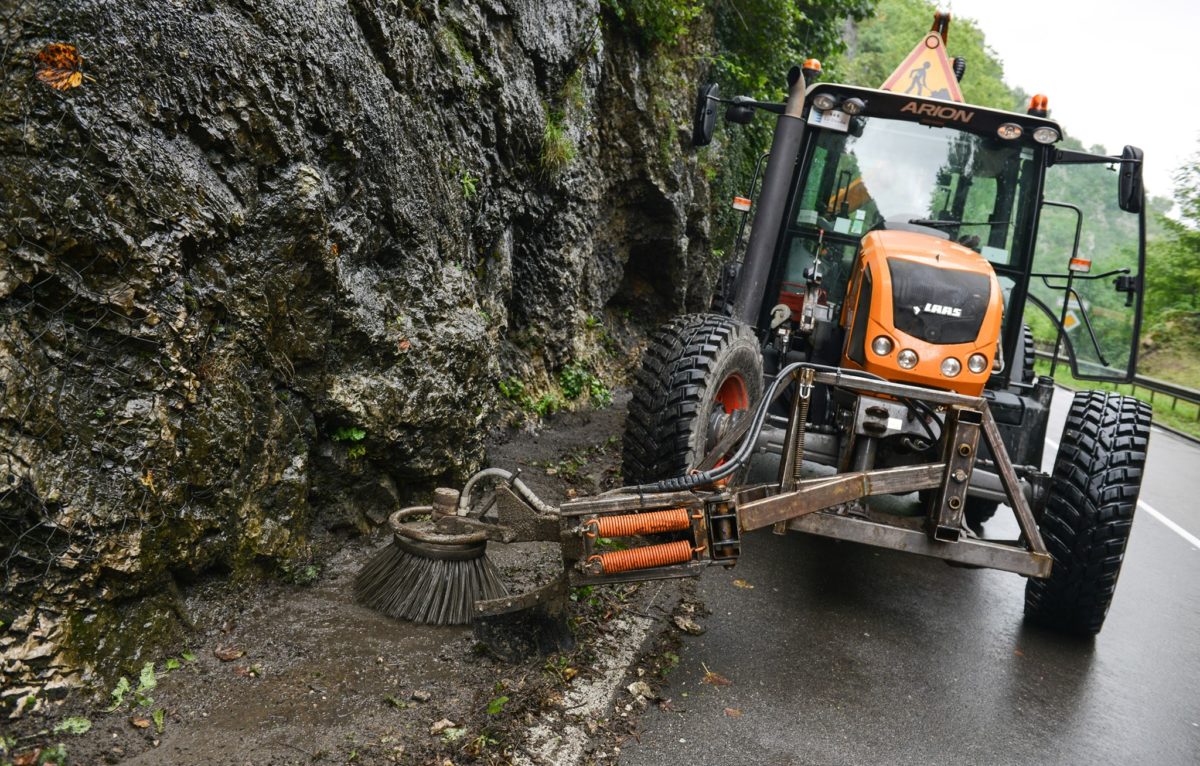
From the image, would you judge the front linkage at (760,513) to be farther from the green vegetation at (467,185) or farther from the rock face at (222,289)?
the green vegetation at (467,185)

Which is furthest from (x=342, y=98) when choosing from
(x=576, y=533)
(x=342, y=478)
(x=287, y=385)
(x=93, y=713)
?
(x=93, y=713)

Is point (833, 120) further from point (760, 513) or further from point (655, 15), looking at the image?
point (655, 15)

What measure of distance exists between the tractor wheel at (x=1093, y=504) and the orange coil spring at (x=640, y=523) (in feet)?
7.61

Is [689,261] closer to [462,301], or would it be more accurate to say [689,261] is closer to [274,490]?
[462,301]

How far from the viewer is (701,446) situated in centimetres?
480

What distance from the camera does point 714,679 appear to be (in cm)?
392

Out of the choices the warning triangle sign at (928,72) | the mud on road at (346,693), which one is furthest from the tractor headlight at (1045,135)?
the mud on road at (346,693)

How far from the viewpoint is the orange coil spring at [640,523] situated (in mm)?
3459

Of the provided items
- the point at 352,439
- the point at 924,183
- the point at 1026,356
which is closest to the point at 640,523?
the point at 352,439

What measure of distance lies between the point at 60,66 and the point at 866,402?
3.75 metres

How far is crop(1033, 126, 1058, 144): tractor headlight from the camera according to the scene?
17.6ft

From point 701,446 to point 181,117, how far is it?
3039mm

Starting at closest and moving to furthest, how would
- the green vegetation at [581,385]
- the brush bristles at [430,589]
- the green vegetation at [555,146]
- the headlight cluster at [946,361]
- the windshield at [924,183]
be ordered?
the brush bristles at [430,589] → the headlight cluster at [946,361] → the windshield at [924,183] → the green vegetation at [555,146] → the green vegetation at [581,385]

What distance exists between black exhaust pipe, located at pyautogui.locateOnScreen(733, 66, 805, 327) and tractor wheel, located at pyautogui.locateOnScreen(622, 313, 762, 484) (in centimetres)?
101
